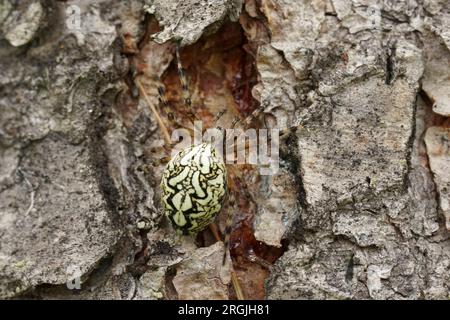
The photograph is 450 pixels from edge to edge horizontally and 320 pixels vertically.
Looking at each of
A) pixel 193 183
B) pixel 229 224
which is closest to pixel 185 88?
pixel 193 183

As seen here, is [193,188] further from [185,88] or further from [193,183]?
[185,88]

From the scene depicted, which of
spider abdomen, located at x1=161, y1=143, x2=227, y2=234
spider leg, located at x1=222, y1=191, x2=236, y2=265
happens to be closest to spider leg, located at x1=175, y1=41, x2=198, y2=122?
spider abdomen, located at x1=161, y1=143, x2=227, y2=234

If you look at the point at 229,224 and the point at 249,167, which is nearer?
the point at 229,224

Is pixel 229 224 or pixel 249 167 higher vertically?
pixel 249 167

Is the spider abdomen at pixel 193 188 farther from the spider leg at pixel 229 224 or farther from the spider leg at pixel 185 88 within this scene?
the spider leg at pixel 185 88

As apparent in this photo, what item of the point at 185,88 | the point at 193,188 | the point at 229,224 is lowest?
the point at 229,224

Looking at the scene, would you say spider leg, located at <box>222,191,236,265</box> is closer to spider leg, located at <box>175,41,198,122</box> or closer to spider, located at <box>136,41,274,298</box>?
spider, located at <box>136,41,274,298</box>
